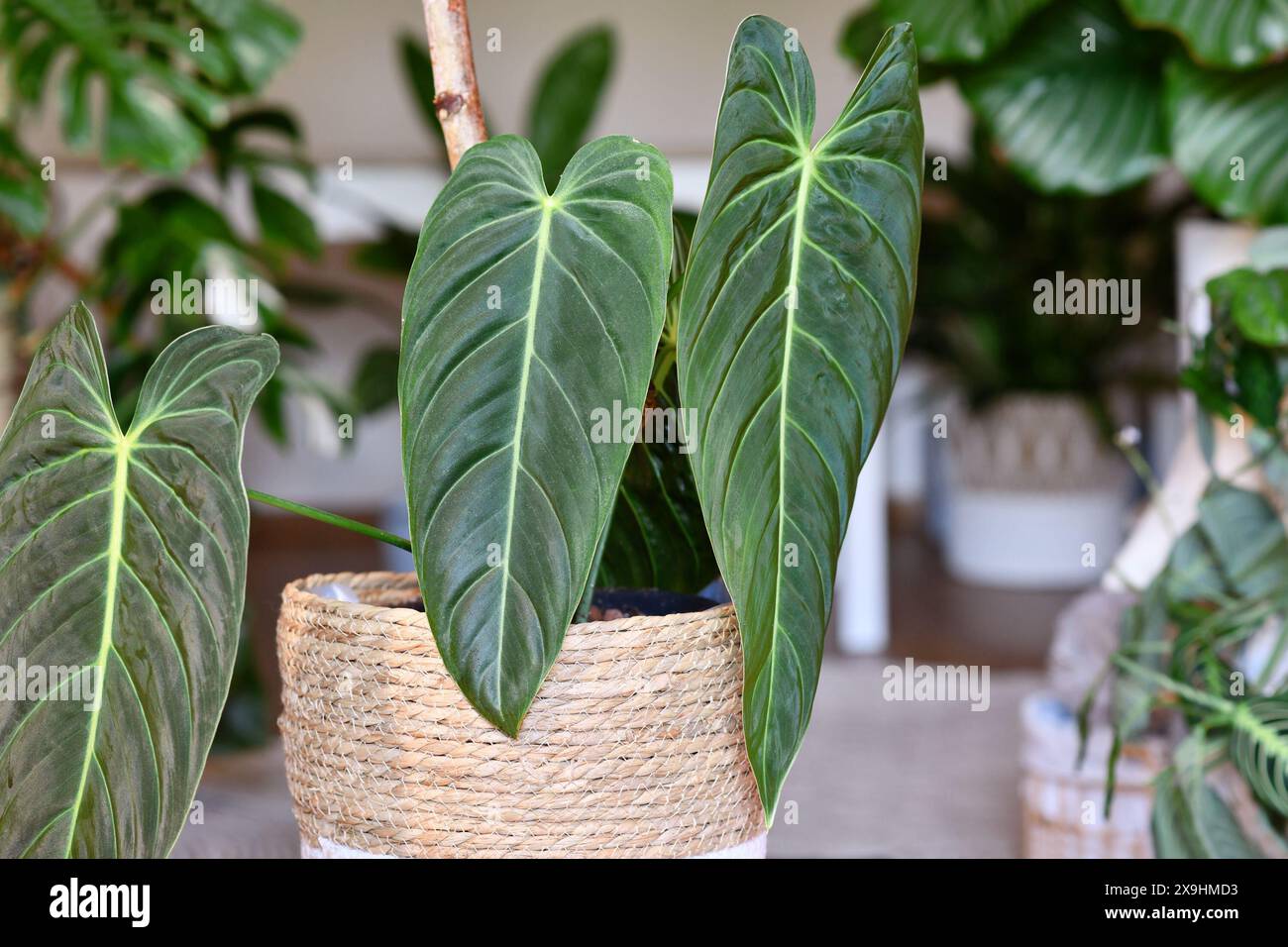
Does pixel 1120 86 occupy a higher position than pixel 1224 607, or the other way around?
pixel 1120 86

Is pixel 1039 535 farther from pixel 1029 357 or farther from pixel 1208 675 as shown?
pixel 1208 675

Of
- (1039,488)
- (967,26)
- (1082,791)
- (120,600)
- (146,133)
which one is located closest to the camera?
(120,600)

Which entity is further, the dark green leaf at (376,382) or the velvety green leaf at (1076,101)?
the dark green leaf at (376,382)

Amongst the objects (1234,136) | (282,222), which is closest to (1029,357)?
(1234,136)

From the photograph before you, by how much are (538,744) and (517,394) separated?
17 centimetres

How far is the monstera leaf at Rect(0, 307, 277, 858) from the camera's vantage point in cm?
57

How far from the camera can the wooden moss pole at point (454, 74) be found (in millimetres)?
722

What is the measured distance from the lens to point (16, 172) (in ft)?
5.19

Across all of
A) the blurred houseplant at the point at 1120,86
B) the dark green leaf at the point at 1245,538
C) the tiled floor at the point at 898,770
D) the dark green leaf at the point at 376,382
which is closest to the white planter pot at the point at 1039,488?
the tiled floor at the point at 898,770

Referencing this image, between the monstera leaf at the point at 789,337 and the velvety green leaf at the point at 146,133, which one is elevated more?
the velvety green leaf at the point at 146,133

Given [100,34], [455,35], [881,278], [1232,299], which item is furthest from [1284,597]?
[100,34]

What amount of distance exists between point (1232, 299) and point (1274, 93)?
0.48m

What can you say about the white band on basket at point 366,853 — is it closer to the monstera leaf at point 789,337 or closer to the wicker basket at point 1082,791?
the monstera leaf at point 789,337

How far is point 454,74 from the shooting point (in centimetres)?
73
